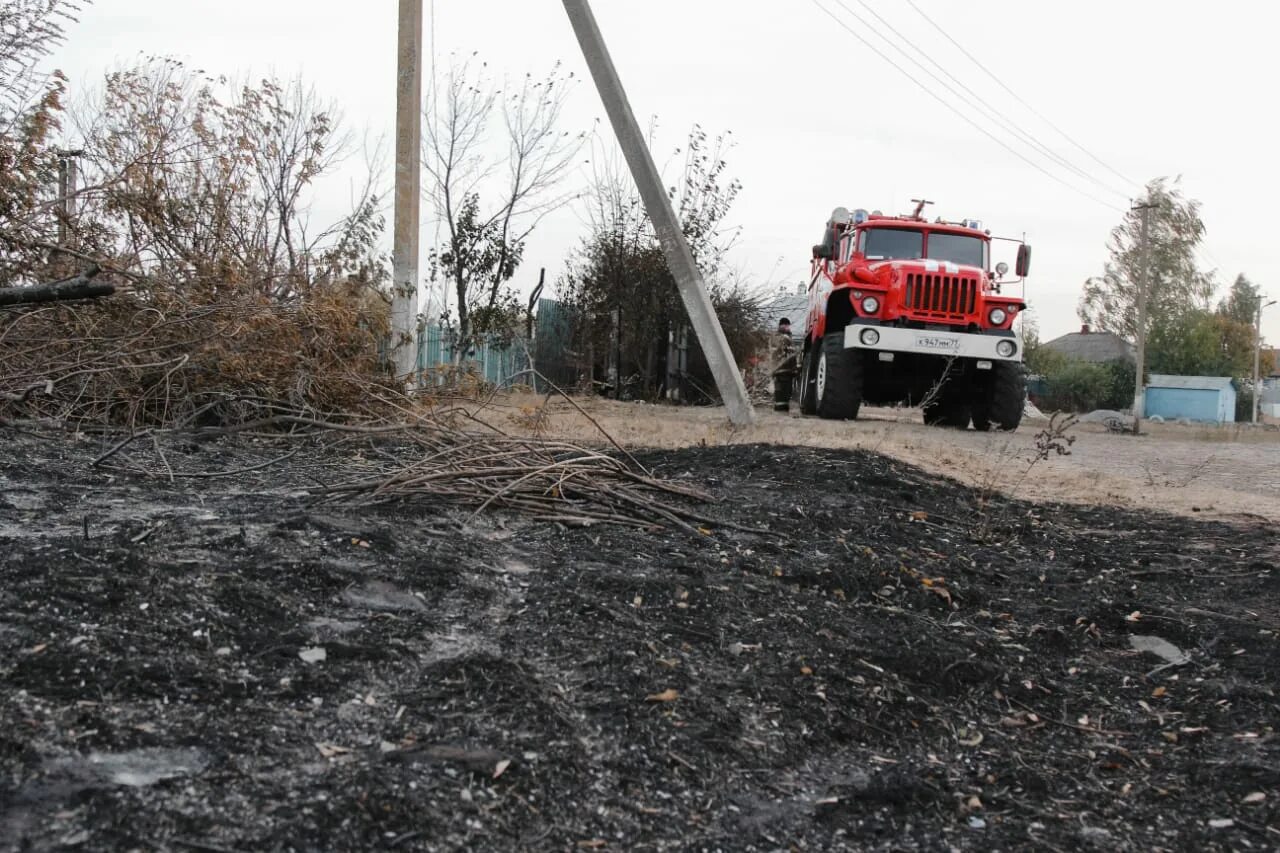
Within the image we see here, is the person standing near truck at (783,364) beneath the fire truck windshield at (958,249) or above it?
beneath

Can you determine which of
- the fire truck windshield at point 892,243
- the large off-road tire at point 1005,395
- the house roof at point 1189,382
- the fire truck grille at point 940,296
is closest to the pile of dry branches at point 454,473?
the fire truck grille at point 940,296

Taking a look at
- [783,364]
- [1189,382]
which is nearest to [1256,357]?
[1189,382]

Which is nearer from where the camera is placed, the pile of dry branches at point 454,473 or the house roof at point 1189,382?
the pile of dry branches at point 454,473

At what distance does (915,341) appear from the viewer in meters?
12.2

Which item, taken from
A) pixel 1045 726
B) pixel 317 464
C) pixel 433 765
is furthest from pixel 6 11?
pixel 1045 726

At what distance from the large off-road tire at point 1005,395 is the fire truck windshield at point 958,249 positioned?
1385mm

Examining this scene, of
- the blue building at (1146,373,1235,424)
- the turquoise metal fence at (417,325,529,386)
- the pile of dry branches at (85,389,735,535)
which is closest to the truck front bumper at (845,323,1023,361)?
the turquoise metal fence at (417,325,529,386)

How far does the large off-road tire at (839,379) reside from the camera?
12414 mm

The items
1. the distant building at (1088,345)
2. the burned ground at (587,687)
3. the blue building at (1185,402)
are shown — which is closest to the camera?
the burned ground at (587,687)

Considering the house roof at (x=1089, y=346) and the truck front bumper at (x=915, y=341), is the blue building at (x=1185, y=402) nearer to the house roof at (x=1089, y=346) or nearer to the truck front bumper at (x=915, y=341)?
the house roof at (x=1089, y=346)

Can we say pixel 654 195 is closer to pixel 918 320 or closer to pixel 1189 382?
pixel 918 320

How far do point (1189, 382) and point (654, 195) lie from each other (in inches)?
1821

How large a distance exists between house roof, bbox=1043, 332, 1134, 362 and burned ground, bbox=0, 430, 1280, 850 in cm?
6165

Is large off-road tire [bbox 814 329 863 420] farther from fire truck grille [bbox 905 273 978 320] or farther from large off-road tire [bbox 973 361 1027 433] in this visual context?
large off-road tire [bbox 973 361 1027 433]
